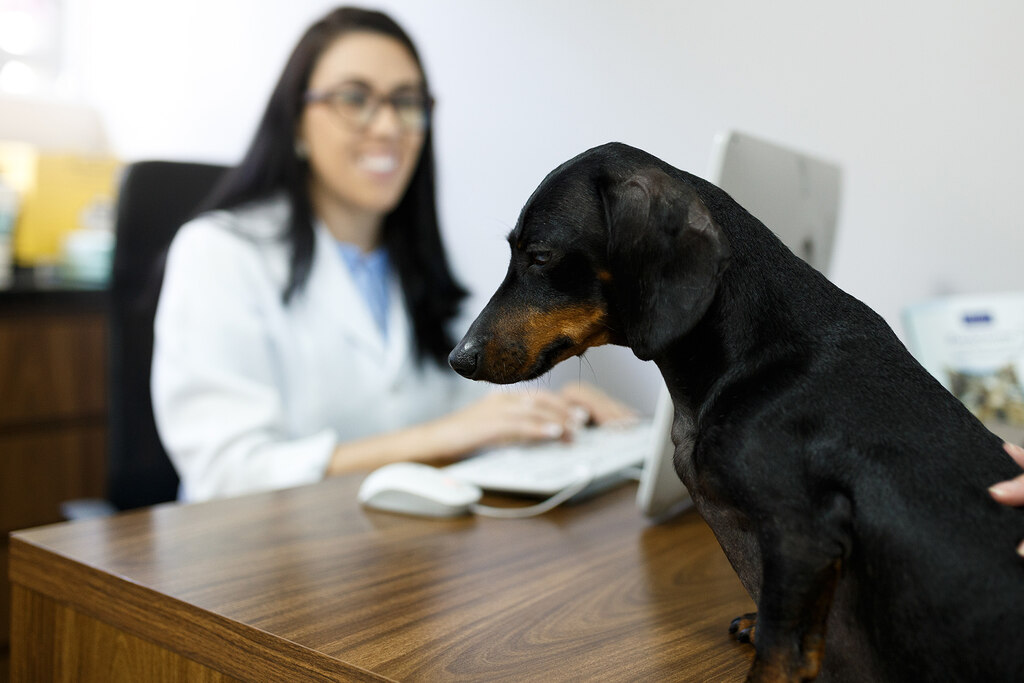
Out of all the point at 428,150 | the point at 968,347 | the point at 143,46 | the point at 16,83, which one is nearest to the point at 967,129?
the point at 968,347

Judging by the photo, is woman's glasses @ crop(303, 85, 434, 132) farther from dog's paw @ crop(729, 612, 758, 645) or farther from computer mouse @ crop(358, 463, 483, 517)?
dog's paw @ crop(729, 612, 758, 645)

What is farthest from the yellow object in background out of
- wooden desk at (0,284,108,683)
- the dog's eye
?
the dog's eye

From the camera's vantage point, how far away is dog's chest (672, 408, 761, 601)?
43 cm

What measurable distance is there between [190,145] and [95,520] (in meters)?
1.81

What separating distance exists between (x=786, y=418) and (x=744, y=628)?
24cm

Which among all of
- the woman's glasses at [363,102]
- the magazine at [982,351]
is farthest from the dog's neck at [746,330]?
the woman's glasses at [363,102]

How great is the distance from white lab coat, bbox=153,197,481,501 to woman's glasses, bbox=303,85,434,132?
0.20 metres

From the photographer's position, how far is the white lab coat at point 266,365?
126 cm

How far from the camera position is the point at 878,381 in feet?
1.35

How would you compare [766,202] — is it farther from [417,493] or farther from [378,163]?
[378,163]

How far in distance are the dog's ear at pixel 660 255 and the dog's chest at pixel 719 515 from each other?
0.06 metres

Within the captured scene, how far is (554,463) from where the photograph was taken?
1.05 meters

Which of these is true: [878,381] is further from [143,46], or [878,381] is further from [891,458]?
[143,46]

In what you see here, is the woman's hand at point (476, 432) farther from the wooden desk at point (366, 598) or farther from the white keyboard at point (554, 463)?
the wooden desk at point (366, 598)
